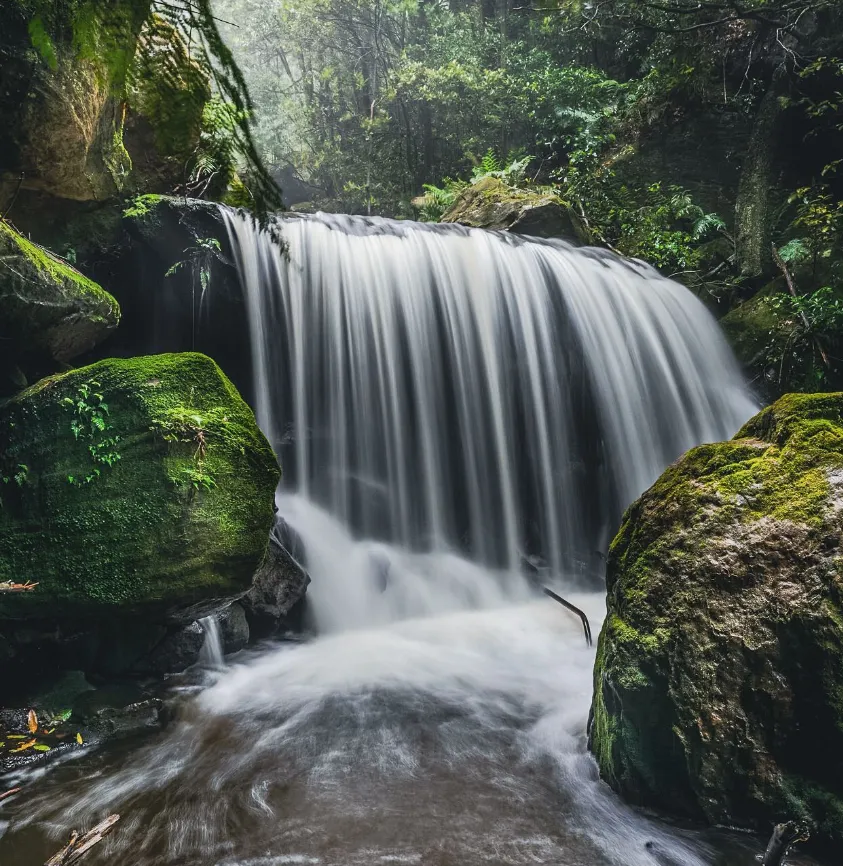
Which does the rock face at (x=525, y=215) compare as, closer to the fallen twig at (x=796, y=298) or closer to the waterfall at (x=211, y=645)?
the fallen twig at (x=796, y=298)

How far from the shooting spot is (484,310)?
782 cm

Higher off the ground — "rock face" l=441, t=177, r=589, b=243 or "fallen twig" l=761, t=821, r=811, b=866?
"rock face" l=441, t=177, r=589, b=243

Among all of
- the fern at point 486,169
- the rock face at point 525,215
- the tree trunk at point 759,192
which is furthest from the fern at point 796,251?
the fern at point 486,169

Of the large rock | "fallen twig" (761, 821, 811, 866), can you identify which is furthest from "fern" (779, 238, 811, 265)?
"fallen twig" (761, 821, 811, 866)

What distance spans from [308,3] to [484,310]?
17.8 m

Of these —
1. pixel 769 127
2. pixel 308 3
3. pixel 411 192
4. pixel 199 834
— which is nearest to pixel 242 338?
pixel 199 834

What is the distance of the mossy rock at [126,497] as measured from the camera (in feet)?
10.9

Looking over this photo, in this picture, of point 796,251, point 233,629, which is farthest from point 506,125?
point 233,629

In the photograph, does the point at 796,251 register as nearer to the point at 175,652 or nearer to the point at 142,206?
the point at 142,206

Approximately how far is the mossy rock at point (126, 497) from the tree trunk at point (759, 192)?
377 inches

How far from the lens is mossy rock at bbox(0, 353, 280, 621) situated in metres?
3.32

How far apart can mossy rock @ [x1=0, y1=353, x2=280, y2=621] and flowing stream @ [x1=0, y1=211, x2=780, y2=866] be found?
0.91m

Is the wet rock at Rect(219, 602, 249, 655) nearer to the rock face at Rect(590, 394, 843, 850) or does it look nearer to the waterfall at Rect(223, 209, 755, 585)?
the waterfall at Rect(223, 209, 755, 585)

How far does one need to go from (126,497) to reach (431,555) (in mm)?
4059
